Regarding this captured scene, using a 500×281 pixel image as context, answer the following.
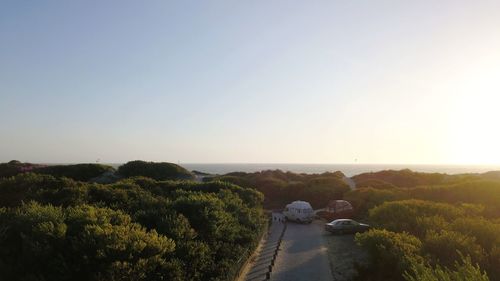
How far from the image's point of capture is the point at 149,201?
1800 centimetres

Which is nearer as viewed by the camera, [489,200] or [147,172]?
[489,200]

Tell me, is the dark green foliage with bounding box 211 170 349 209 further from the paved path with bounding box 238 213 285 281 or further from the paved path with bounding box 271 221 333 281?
the paved path with bounding box 238 213 285 281

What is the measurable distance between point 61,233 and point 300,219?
2486 cm

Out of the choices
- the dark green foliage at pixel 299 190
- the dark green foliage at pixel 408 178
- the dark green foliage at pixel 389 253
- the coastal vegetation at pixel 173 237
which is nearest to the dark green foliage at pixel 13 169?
the dark green foliage at pixel 299 190

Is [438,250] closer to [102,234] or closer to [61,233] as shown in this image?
[102,234]

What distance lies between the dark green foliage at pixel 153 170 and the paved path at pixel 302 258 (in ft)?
94.7

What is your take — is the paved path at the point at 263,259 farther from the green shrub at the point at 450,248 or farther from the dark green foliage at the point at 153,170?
the dark green foliage at the point at 153,170

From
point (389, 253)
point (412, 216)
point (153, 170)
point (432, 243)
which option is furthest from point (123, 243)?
point (153, 170)

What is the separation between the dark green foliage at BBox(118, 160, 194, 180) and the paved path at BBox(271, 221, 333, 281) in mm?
28876

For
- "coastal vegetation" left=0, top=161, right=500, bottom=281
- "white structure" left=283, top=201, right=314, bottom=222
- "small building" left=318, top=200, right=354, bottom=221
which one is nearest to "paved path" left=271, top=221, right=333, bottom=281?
"coastal vegetation" left=0, top=161, right=500, bottom=281

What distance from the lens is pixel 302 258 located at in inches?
792

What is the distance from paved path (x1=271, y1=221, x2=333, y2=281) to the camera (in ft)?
55.3

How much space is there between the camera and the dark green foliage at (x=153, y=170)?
53.4 metres

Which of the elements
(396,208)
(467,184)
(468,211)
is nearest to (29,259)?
(396,208)
